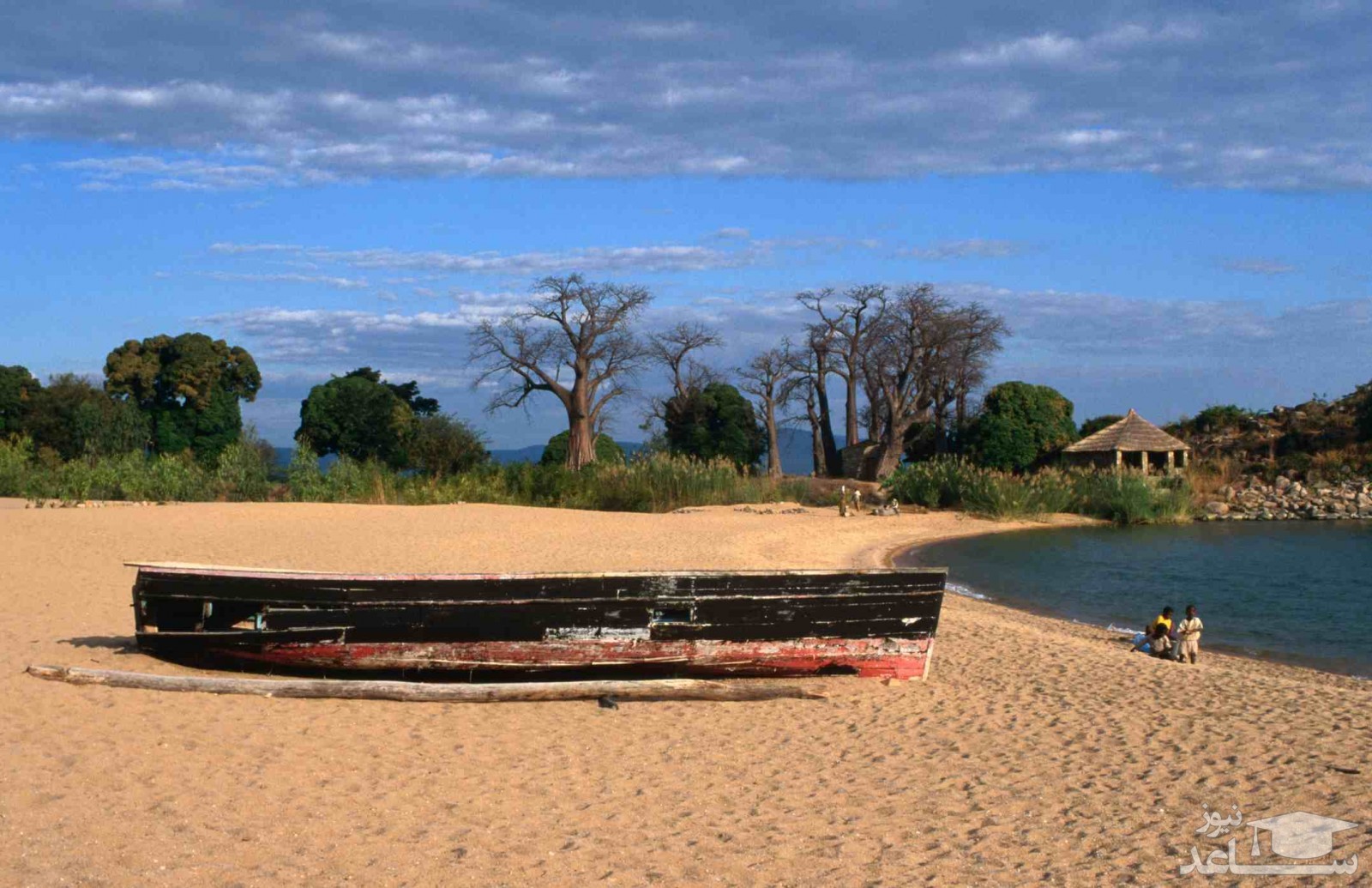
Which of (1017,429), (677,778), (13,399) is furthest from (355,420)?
(677,778)

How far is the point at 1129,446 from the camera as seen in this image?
136 feet

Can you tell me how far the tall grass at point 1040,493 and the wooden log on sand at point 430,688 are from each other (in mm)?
25974

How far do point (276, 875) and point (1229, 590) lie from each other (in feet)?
60.1

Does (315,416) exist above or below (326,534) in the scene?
above

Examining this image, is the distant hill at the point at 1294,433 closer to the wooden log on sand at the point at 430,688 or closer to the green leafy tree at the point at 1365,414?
the green leafy tree at the point at 1365,414

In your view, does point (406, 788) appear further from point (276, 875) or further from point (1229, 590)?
point (1229, 590)

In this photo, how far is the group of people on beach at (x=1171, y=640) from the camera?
12.8 m

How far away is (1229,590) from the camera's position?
63.8 ft

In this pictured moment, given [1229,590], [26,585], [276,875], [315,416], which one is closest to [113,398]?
[315,416]

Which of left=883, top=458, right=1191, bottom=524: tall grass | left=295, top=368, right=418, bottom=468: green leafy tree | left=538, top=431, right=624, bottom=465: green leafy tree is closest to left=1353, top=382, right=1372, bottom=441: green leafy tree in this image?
left=883, top=458, right=1191, bottom=524: tall grass

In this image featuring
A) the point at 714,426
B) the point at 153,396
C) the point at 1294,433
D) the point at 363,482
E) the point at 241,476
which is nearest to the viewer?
the point at 241,476

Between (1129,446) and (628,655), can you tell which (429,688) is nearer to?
(628,655)

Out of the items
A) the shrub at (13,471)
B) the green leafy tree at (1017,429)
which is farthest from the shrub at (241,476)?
the green leafy tree at (1017,429)

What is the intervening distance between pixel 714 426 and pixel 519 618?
41.2 m
